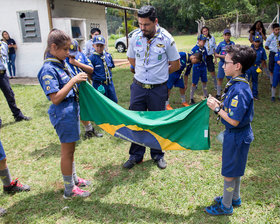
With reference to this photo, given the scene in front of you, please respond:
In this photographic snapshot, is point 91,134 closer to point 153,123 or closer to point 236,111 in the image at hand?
point 153,123

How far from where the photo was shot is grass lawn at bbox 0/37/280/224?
303 centimetres

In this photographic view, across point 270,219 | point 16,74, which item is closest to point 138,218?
point 270,219

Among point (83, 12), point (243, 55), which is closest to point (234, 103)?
point (243, 55)

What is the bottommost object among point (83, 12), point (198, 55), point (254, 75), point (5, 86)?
point (254, 75)

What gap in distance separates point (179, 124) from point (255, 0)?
33.0 feet

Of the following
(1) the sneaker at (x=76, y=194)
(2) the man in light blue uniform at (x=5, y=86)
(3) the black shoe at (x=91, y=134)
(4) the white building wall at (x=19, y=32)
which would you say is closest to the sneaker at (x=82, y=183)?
(1) the sneaker at (x=76, y=194)

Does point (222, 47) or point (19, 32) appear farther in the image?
point (19, 32)

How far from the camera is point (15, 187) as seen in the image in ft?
11.5

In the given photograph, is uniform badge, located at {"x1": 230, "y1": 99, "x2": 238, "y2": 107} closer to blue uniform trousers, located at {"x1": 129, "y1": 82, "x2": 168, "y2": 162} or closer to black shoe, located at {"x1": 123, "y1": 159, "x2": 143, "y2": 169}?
blue uniform trousers, located at {"x1": 129, "y1": 82, "x2": 168, "y2": 162}

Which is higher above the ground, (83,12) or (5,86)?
(83,12)

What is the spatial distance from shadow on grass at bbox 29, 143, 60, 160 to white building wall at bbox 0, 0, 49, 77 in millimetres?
7952

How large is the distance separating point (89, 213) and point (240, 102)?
224 centimetres

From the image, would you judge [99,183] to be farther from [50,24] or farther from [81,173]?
[50,24]

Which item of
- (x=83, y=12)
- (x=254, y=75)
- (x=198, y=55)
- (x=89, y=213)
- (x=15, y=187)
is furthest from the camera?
(x=83, y=12)
